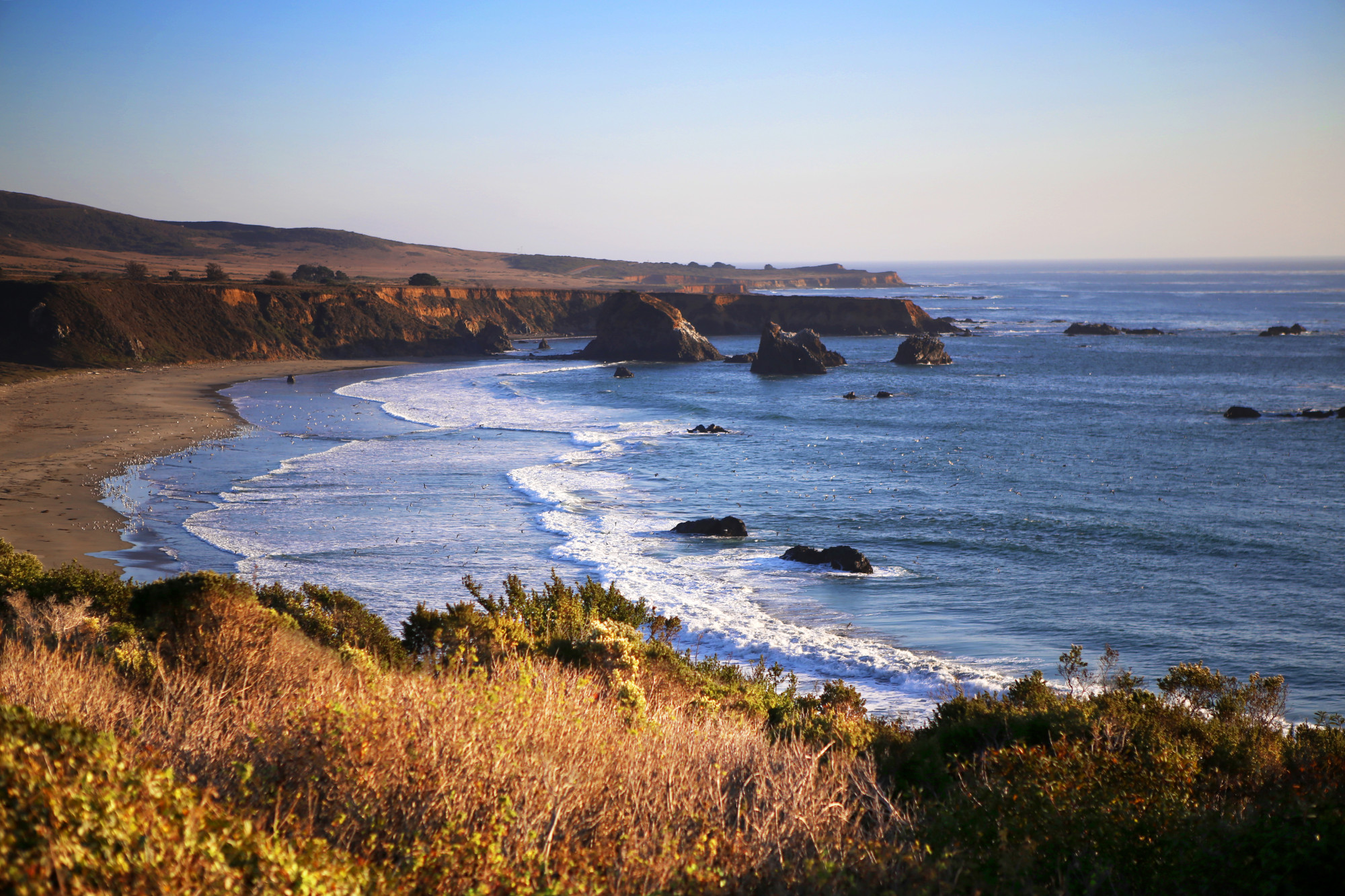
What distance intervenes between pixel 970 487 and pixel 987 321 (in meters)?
103

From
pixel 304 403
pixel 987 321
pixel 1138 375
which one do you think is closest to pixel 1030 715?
pixel 304 403

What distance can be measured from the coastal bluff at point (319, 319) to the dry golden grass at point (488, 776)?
6946 cm

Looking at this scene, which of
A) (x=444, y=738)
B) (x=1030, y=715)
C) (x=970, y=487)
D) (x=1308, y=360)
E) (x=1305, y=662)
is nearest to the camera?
(x=444, y=738)

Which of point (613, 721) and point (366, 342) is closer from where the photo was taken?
point (613, 721)

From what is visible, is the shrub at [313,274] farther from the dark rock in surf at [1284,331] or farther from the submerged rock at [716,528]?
the dark rock in surf at [1284,331]

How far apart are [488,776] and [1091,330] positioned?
Result: 111561 millimetres

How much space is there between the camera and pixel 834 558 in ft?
71.5

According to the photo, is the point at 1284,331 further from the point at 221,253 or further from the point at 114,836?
the point at 221,253

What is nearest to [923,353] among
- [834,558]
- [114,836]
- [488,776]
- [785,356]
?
[785,356]

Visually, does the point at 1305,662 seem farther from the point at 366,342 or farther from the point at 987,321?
the point at 987,321

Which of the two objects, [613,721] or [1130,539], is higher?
[613,721]

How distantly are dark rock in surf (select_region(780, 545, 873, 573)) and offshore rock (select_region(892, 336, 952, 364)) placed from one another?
60.7 meters

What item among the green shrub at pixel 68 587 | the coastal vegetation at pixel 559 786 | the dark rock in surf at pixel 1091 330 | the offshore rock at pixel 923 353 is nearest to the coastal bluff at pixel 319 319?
the dark rock in surf at pixel 1091 330

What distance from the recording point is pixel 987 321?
12538cm
